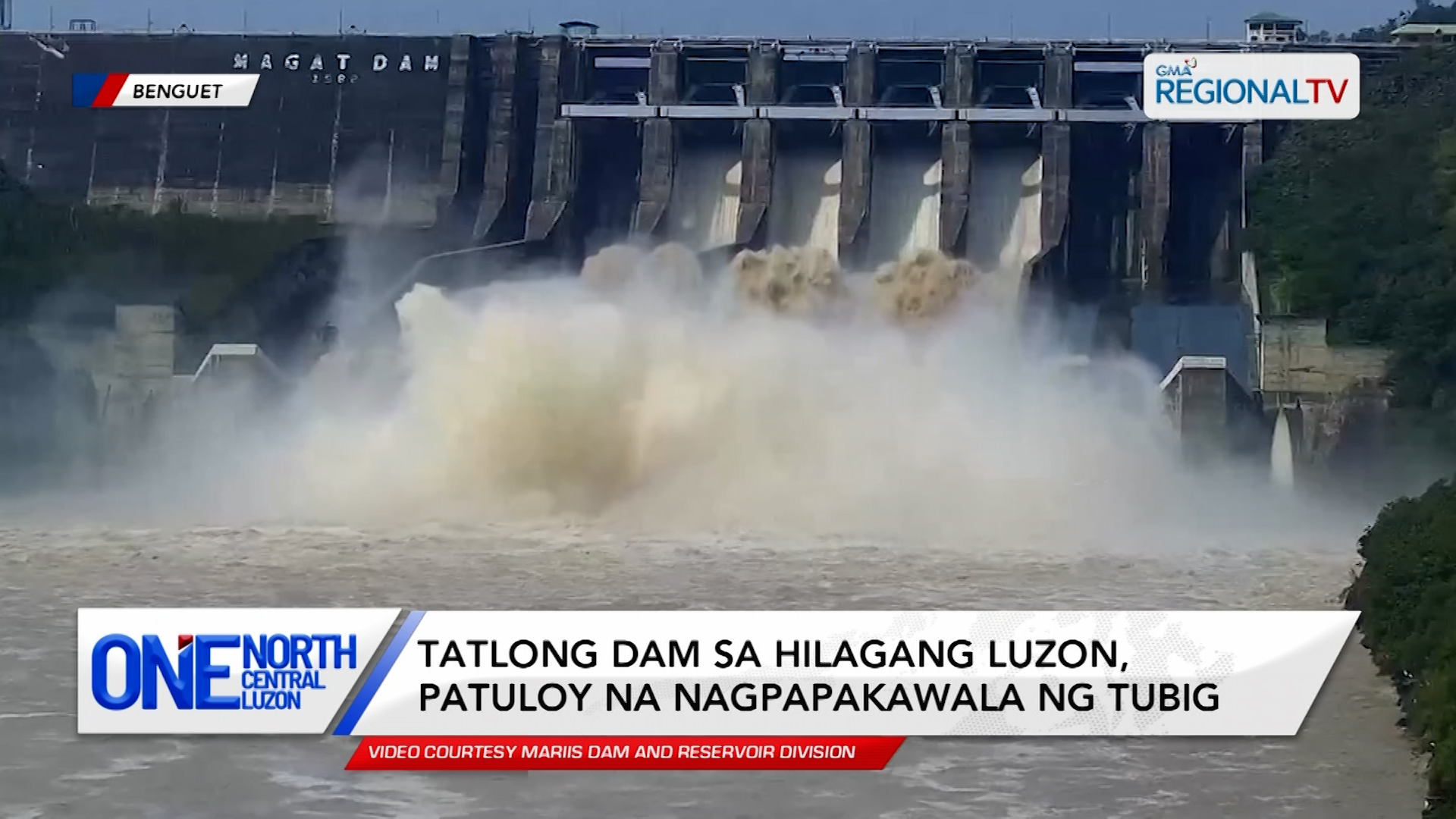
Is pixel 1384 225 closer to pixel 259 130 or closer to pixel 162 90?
pixel 259 130

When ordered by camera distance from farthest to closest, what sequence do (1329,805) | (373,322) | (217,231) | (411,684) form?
(217,231), (373,322), (1329,805), (411,684)

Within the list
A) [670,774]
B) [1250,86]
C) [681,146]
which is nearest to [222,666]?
[670,774]

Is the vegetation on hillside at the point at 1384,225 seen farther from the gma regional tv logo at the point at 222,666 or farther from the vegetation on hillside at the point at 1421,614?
the gma regional tv logo at the point at 222,666

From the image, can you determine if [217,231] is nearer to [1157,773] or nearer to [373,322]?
[373,322]

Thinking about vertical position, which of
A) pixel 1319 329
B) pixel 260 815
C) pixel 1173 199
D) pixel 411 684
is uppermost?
pixel 1173 199

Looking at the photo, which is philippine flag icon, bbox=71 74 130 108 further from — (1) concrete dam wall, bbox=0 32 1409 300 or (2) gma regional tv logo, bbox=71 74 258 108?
(1) concrete dam wall, bbox=0 32 1409 300

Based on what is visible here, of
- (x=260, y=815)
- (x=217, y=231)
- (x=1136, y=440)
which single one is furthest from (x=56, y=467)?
(x=260, y=815)
